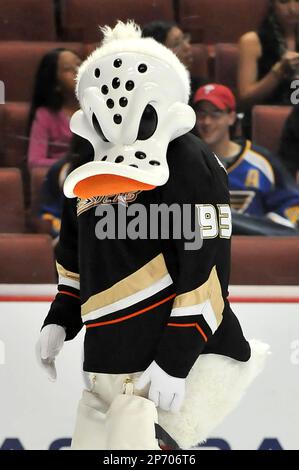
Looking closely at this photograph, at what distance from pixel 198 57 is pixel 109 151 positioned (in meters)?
1.03

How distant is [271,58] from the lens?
8.64 ft

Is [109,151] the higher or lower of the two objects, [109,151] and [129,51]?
the lower

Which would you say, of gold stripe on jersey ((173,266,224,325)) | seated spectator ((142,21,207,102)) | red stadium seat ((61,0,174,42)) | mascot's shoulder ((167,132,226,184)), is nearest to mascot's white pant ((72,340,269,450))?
gold stripe on jersey ((173,266,224,325))

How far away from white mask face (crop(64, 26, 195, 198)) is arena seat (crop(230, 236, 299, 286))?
0.75 m

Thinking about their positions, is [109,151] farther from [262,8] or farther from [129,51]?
[262,8]

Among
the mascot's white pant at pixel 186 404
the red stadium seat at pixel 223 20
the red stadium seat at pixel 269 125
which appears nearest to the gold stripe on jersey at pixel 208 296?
the mascot's white pant at pixel 186 404

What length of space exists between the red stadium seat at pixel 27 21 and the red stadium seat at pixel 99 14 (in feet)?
0.16

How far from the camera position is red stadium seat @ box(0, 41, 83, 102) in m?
2.55

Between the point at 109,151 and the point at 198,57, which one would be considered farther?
the point at 198,57
